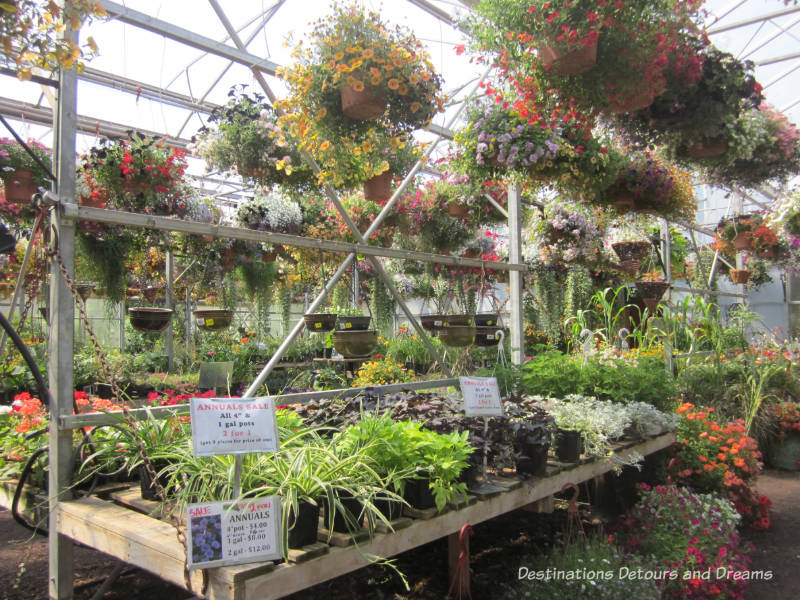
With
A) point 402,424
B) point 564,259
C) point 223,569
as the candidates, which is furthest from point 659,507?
point 564,259

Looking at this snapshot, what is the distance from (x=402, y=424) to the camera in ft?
7.22

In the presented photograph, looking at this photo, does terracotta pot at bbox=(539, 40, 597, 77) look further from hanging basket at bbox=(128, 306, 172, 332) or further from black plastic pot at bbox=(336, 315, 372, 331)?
hanging basket at bbox=(128, 306, 172, 332)

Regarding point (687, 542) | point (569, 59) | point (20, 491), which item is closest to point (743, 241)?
point (687, 542)

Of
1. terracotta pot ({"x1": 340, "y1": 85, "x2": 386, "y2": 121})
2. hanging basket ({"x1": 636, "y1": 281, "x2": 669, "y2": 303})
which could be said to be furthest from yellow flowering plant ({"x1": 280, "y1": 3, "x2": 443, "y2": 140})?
hanging basket ({"x1": 636, "y1": 281, "x2": 669, "y2": 303})

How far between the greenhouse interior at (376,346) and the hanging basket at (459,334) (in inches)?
0.7

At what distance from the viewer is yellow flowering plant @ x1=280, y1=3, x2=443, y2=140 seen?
252 centimetres

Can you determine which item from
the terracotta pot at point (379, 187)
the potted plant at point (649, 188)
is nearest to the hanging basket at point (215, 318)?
the terracotta pot at point (379, 187)

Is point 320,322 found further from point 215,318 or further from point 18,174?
point 18,174

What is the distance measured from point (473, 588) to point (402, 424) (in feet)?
3.60

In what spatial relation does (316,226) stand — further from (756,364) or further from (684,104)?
(756,364)

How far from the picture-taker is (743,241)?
7.14 meters

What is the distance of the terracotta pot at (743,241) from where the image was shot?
23.2 feet

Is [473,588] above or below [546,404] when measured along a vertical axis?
below

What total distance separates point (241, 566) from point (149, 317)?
7.11 ft
